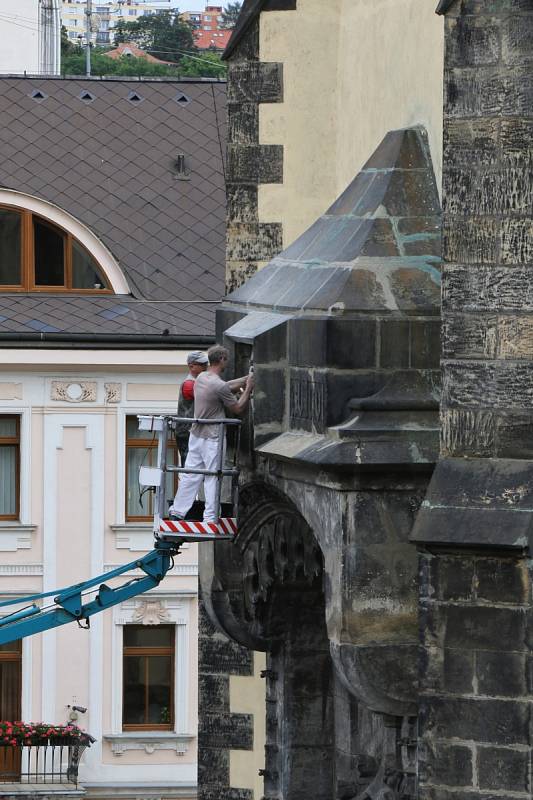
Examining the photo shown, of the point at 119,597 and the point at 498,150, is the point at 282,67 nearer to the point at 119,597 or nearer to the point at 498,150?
the point at 119,597

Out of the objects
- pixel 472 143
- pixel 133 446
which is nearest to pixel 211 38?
pixel 133 446

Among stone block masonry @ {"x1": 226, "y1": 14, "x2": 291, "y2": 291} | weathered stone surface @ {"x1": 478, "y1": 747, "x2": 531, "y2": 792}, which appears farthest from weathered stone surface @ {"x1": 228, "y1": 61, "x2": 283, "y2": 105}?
weathered stone surface @ {"x1": 478, "y1": 747, "x2": 531, "y2": 792}

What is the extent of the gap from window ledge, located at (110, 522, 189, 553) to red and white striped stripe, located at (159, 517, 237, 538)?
767 inches

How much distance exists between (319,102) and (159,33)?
3445 inches

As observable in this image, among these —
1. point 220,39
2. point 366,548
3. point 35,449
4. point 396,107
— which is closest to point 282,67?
point 396,107

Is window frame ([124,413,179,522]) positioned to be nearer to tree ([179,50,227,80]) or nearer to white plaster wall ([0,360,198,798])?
white plaster wall ([0,360,198,798])

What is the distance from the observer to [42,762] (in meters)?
33.9

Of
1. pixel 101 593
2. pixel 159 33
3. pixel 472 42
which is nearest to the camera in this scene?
pixel 472 42

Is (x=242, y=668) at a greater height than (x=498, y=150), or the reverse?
(x=498, y=150)

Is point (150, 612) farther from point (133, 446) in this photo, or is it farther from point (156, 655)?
point (133, 446)

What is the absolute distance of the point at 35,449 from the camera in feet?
109

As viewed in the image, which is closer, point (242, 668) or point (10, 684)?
point (242, 668)

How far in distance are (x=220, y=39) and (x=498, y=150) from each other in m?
123

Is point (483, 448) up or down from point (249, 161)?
down
